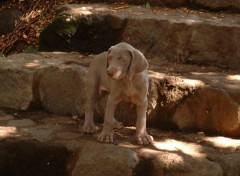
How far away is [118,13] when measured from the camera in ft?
21.4

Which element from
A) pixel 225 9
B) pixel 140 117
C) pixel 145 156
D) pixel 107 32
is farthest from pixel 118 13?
pixel 145 156

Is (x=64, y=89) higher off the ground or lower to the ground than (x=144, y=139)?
higher

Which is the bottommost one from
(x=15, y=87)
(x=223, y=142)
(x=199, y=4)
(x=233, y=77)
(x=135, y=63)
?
(x=223, y=142)

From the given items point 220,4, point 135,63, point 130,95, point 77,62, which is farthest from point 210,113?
point 220,4

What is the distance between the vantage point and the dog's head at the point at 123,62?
396cm

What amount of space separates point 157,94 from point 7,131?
1734mm

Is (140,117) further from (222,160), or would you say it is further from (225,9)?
(225,9)

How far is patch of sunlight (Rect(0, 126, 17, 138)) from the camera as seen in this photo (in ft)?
14.9

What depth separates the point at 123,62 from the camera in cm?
401

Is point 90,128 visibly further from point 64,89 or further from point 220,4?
point 220,4

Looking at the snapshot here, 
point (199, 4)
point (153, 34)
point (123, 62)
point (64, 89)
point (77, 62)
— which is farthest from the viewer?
point (199, 4)

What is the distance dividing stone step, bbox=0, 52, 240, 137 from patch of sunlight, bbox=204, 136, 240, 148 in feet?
0.43

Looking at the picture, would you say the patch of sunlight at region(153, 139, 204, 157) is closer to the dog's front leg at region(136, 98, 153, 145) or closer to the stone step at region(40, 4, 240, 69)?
the dog's front leg at region(136, 98, 153, 145)

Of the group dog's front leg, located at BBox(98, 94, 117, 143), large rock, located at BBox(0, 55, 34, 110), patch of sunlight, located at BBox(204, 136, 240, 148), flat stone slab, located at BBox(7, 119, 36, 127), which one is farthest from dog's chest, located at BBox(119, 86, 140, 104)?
large rock, located at BBox(0, 55, 34, 110)
